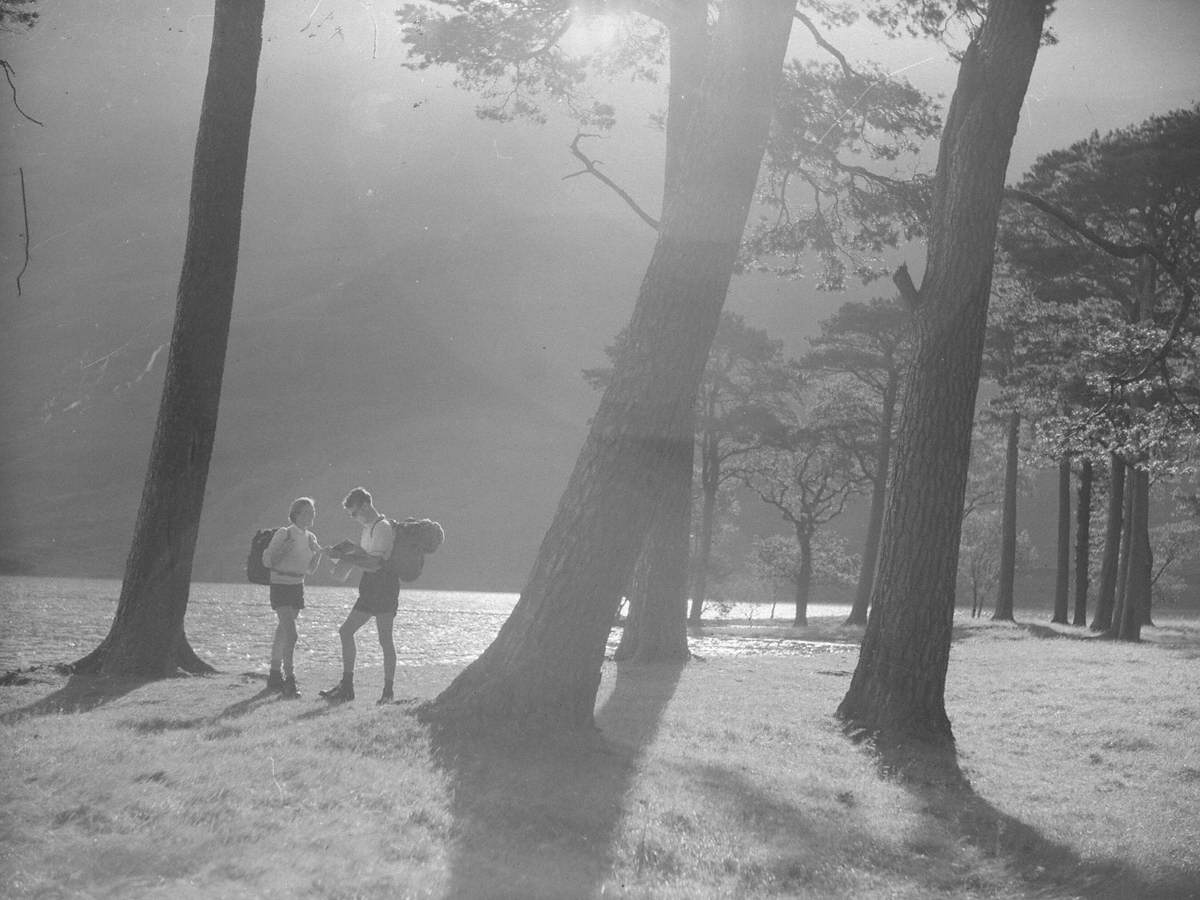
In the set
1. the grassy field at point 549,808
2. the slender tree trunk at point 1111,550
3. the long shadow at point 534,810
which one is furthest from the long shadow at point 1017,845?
the slender tree trunk at point 1111,550

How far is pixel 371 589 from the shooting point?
1052 centimetres

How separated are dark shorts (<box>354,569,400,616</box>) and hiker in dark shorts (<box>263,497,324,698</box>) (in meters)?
0.83

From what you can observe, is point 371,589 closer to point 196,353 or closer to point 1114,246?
point 196,353

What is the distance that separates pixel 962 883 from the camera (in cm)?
605

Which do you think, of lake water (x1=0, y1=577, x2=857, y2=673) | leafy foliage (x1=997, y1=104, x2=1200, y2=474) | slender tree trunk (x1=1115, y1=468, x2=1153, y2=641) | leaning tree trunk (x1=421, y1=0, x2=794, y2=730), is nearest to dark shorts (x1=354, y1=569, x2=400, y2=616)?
leaning tree trunk (x1=421, y1=0, x2=794, y2=730)

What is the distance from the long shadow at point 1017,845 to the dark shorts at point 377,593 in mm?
4695

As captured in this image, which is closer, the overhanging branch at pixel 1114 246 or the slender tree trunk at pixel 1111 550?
the overhanging branch at pixel 1114 246

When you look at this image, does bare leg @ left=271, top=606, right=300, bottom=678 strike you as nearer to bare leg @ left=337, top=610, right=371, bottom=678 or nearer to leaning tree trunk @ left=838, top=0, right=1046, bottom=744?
bare leg @ left=337, top=610, right=371, bottom=678

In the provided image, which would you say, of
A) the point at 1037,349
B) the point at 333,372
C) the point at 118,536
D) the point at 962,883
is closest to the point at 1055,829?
the point at 962,883

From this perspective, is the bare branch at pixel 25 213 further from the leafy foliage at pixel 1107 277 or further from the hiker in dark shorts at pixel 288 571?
the leafy foliage at pixel 1107 277

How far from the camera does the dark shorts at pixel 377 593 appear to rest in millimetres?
10523

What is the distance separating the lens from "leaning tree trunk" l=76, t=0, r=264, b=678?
11883mm

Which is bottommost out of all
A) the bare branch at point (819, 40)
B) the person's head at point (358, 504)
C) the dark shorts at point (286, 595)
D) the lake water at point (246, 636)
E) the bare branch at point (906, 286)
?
the lake water at point (246, 636)

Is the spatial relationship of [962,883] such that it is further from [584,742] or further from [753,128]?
[753,128]
